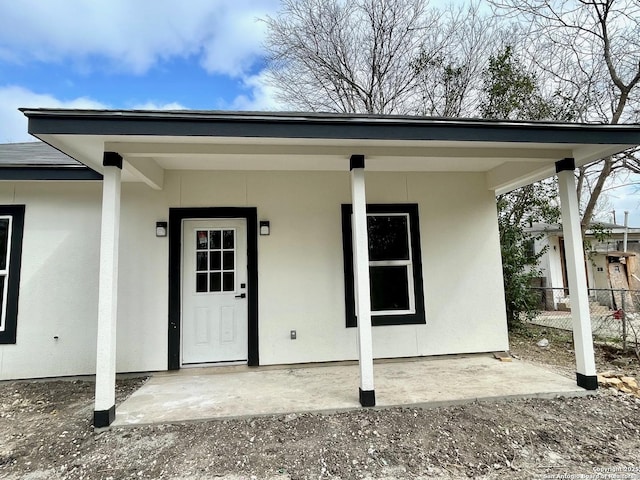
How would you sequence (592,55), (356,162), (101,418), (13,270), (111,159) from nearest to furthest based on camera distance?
(101,418) → (111,159) → (356,162) → (13,270) → (592,55)

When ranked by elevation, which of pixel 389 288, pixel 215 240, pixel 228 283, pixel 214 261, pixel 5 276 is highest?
pixel 215 240

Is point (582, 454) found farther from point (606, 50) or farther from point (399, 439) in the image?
point (606, 50)

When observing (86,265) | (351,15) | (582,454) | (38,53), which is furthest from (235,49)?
(582,454)

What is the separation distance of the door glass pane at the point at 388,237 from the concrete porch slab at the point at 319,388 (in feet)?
4.51

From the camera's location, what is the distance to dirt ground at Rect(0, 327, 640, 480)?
2.34 m

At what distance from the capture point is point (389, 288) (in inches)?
185

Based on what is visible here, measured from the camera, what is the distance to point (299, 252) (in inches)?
177

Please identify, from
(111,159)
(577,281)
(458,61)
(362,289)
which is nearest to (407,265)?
(362,289)

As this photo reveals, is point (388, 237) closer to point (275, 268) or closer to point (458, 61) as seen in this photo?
point (275, 268)

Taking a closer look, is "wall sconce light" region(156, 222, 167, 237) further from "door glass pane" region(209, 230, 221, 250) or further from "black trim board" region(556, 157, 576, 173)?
"black trim board" region(556, 157, 576, 173)

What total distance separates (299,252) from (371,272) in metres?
0.98

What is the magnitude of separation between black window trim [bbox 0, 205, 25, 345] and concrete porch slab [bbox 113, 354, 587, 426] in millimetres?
1774

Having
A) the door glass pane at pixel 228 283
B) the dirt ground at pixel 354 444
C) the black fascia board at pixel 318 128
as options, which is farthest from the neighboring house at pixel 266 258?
the dirt ground at pixel 354 444

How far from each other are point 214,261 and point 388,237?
227 cm
